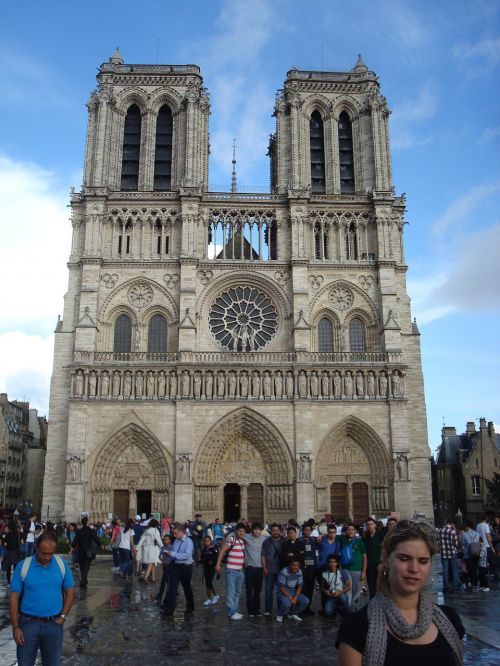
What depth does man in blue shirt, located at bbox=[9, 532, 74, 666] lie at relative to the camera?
223 inches

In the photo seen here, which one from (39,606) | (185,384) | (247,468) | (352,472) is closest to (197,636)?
(39,606)

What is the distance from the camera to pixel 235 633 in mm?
9914

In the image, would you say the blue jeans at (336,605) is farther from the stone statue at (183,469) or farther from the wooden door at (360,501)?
the wooden door at (360,501)

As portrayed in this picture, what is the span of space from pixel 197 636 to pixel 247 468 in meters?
25.1

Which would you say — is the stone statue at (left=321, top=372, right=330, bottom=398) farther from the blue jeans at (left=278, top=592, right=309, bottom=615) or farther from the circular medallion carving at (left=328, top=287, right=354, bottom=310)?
the blue jeans at (left=278, top=592, right=309, bottom=615)

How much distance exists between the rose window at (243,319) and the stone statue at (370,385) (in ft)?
18.1

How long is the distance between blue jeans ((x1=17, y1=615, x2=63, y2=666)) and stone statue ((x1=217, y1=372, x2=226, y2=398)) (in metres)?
28.2

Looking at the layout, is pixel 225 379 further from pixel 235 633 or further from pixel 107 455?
pixel 235 633

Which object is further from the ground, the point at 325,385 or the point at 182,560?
the point at 325,385

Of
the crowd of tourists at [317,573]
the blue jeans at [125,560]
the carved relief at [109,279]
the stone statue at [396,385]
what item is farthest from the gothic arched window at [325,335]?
the blue jeans at [125,560]

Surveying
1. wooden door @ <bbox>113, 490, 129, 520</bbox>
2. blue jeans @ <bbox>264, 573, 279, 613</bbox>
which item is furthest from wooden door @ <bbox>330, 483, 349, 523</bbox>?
blue jeans @ <bbox>264, 573, 279, 613</bbox>

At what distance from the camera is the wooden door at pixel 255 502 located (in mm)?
34219

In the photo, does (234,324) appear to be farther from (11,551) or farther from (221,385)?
(11,551)

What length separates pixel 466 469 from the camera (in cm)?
4716
